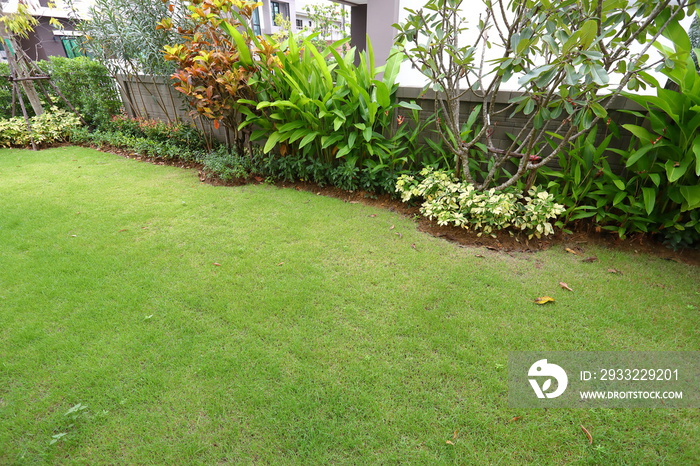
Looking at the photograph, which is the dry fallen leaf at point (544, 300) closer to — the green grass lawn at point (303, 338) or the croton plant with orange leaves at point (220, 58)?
the green grass lawn at point (303, 338)

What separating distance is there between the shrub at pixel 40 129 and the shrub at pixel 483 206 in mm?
6129

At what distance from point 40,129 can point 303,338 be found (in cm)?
655

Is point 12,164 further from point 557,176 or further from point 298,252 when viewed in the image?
point 557,176

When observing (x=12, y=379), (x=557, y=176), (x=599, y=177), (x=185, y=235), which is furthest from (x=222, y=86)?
(x=599, y=177)

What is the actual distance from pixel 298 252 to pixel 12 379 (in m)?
1.72

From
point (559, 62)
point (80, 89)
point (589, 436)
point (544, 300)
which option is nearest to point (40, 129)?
point (80, 89)

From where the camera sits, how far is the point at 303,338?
1.96 meters

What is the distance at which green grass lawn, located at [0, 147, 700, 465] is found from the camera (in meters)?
1.45

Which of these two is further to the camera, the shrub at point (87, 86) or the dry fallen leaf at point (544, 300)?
the shrub at point (87, 86)

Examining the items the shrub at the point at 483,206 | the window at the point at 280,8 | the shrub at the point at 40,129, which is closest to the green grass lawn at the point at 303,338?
the shrub at the point at 483,206

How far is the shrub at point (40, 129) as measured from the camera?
576 cm

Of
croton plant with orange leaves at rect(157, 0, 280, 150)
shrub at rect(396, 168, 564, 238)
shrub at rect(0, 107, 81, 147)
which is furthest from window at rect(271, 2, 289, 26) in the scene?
shrub at rect(396, 168, 564, 238)

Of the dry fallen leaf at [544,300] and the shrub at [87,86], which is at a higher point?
the shrub at [87,86]

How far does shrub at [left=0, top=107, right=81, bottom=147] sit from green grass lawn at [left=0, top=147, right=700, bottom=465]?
3499 millimetres
